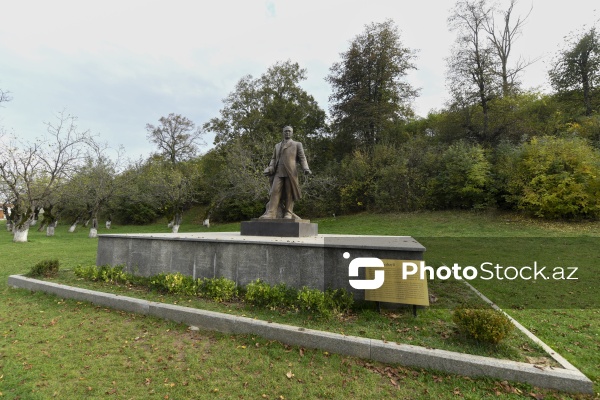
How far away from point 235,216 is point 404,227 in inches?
656

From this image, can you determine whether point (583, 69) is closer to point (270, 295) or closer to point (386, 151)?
point (386, 151)

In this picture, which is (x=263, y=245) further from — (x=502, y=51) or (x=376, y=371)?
(x=502, y=51)

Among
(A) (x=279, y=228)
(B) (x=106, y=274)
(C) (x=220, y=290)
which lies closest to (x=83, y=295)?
(B) (x=106, y=274)

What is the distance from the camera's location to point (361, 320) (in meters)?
4.85

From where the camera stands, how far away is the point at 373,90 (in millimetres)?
27344

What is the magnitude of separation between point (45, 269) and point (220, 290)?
5534mm

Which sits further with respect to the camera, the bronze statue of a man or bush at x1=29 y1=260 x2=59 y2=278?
the bronze statue of a man

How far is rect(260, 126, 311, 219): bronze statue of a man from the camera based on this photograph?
8.57 m

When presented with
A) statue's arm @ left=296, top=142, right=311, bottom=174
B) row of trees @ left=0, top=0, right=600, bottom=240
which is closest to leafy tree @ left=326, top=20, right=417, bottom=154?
row of trees @ left=0, top=0, right=600, bottom=240

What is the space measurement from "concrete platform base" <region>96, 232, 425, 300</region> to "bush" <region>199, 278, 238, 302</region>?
28cm

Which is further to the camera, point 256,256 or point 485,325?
point 256,256

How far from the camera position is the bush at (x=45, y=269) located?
7762 millimetres

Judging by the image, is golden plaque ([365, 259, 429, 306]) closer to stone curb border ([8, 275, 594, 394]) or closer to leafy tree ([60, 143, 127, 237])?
stone curb border ([8, 275, 594, 394])

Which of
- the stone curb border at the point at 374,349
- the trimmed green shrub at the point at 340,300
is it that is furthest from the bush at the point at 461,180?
the stone curb border at the point at 374,349
